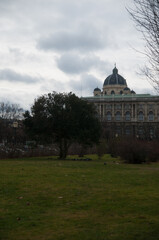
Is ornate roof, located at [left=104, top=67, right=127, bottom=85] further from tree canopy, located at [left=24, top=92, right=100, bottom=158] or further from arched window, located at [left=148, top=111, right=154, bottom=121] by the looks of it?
tree canopy, located at [left=24, top=92, right=100, bottom=158]

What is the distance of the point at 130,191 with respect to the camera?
39.3 feet

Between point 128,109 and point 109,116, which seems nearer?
point 128,109

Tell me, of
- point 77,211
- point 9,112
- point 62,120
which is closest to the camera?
point 77,211

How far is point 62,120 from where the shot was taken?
34094mm

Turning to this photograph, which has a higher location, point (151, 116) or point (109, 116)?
point (109, 116)

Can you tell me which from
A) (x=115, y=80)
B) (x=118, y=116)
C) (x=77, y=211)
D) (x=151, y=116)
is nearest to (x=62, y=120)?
(x=77, y=211)

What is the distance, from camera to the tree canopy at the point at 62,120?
3406 centimetres

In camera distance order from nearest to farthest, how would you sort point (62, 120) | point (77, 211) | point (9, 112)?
point (77, 211) < point (62, 120) < point (9, 112)

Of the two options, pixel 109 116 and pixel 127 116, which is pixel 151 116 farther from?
pixel 109 116

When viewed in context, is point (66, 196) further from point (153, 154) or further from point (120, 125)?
point (120, 125)

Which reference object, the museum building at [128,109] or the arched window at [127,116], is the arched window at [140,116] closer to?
the museum building at [128,109]

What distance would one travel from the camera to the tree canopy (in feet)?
112

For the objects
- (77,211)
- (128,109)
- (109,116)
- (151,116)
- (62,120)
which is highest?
(128,109)

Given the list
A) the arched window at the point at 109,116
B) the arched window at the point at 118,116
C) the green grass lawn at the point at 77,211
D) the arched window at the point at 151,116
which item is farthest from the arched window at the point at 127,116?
the green grass lawn at the point at 77,211
